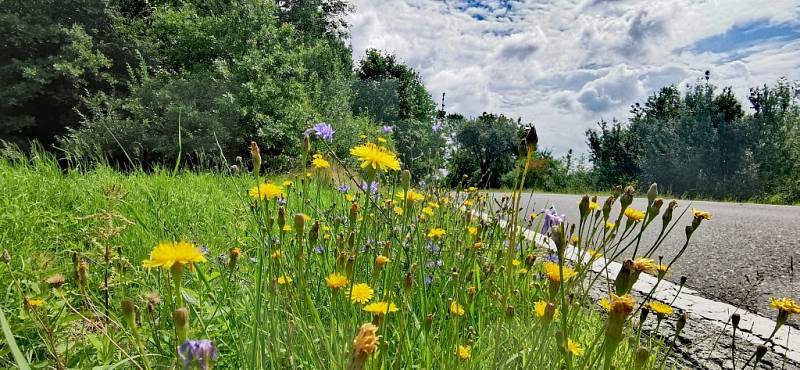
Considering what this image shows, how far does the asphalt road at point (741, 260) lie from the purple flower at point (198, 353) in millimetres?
1429

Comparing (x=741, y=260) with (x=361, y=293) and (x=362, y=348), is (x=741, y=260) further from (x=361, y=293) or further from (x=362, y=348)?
(x=362, y=348)

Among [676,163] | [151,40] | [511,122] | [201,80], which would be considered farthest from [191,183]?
[511,122]

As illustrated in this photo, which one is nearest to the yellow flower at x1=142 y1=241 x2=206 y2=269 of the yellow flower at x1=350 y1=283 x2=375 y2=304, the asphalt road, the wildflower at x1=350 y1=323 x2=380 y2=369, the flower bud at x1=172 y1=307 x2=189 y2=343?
the flower bud at x1=172 y1=307 x2=189 y2=343

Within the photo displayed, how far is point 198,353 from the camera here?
463 mm

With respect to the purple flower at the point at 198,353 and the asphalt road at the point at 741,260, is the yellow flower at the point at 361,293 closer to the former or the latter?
the purple flower at the point at 198,353

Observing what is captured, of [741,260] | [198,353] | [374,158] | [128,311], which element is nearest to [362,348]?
[198,353]

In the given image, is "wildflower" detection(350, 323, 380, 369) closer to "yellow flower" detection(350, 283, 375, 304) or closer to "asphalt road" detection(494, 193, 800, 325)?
"yellow flower" detection(350, 283, 375, 304)

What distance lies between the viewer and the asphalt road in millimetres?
2146

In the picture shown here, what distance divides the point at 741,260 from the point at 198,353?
3207 mm

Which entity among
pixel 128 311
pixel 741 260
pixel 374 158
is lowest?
pixel 741 260

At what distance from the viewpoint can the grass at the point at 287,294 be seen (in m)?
0.82

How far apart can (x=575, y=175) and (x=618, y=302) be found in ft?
69.7

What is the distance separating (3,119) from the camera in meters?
9.89

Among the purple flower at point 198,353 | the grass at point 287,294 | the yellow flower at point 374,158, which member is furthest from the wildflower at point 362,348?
the yellow flower at point 374,158
